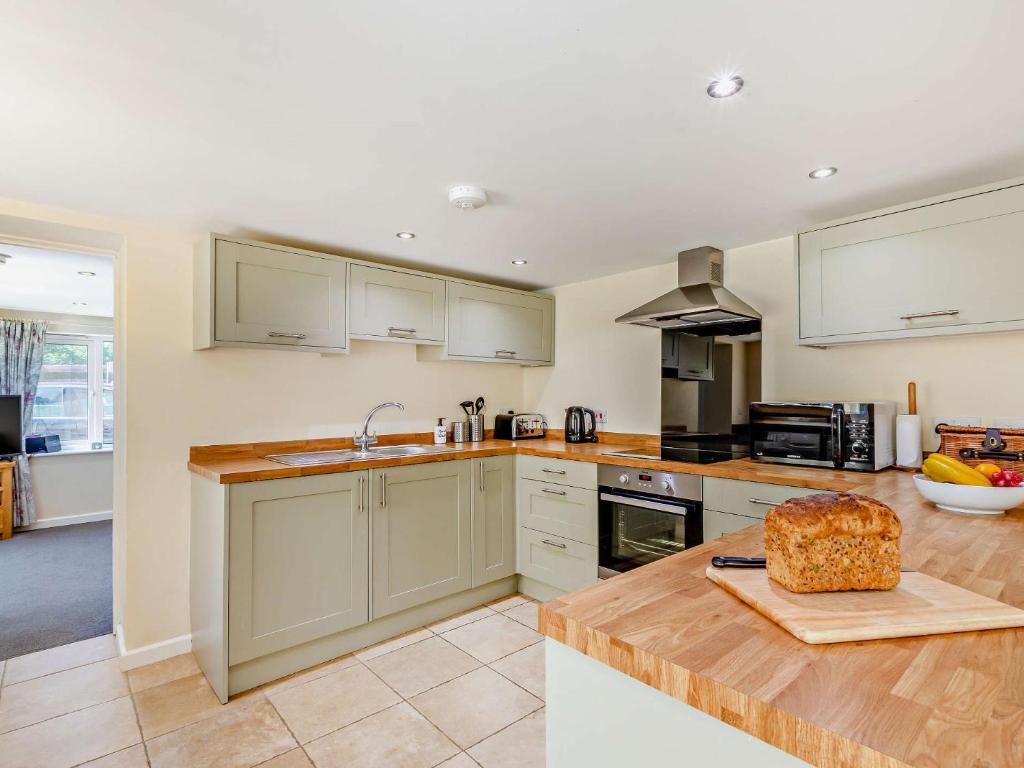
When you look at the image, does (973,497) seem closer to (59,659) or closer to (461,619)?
(461,619)

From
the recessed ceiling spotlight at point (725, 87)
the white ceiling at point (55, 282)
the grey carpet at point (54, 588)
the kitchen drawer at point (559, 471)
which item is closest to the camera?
the recessed ceiling spotlight at point (725, 87)

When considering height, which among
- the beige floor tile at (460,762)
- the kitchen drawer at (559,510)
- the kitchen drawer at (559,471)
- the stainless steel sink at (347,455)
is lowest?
the beige floor tile at (460,762)

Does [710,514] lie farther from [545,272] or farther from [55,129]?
[55,129]

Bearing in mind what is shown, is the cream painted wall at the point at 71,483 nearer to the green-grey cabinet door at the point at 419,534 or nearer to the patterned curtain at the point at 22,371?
the patterned curtain at the point at 22,371

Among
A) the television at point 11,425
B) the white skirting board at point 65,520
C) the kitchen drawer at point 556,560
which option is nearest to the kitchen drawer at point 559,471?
the kitchen drawer at point 556,560

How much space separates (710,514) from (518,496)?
1254mm

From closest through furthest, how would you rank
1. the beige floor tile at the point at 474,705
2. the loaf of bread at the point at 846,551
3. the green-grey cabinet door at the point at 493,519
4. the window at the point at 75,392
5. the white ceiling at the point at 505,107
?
1. the loaf of bread at the point at 846,551
2. the white ceiling at the point at 505,107
3. the beige floor tile at the point at 474,705
4. the green-grey cabinet door at the point at 493,519
5. the window at the point at 75,392

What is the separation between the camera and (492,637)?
2816 millimetres

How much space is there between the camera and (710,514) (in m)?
2.50

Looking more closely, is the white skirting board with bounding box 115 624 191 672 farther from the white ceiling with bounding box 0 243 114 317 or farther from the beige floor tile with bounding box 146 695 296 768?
the white ceiling with bounding box 0 243 114 317

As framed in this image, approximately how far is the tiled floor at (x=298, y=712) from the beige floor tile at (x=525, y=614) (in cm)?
21

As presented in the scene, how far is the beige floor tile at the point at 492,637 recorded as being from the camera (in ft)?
8.72

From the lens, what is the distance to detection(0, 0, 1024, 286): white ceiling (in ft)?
4.01

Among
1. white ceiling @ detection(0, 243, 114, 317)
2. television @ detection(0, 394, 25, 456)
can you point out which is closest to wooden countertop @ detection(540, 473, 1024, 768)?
white ceiling @ detection(0, 243, 114, 317)
